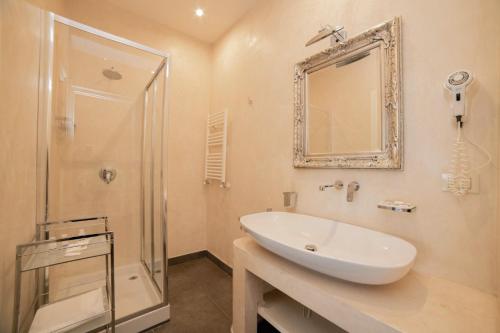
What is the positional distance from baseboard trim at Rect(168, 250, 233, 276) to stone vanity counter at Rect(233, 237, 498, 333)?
4.39ft

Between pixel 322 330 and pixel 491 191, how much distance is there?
974 millimetres

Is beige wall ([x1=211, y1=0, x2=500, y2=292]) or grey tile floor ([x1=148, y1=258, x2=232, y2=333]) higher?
beige wall ([x1=211, y1=0, x2=500, y2=292])

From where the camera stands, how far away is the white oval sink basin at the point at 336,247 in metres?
0.75

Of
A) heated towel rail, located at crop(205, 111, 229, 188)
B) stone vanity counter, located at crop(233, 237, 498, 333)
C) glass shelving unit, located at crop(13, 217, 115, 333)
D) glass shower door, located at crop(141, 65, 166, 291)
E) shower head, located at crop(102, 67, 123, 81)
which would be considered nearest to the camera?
stone vanity counter, located at crop(233, 237, 498, 333)

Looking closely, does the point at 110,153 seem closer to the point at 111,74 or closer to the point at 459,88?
the point at 111,74

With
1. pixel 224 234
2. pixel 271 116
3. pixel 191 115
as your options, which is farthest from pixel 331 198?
pixel 191 115

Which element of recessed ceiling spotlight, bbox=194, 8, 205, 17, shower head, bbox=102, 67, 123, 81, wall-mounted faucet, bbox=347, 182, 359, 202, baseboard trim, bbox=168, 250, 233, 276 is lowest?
baseboard trim, bbox=168, 250, 233, 276

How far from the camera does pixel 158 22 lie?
2.33 meters

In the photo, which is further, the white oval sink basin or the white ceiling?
the white ceiling

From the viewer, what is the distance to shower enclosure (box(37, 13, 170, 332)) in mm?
1508

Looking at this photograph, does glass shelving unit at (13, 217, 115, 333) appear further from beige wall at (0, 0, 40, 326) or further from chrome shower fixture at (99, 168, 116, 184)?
chrome shower fixture at (99, 168, 116, 184)

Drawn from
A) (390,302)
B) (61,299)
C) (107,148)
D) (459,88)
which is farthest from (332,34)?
(61,299)

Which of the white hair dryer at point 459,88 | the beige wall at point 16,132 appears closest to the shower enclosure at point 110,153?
the beige wall at point 16,132

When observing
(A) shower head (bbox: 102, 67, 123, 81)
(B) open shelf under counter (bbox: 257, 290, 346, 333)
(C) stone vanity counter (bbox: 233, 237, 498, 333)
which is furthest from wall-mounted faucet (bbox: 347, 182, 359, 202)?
(A) shower head (bbox: 102, 67, 123, 81)
